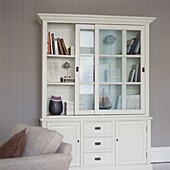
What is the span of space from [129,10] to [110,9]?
0.29 meters

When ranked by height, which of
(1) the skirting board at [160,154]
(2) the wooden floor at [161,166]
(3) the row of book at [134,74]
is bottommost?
(2) the wooden floor at [161,166]

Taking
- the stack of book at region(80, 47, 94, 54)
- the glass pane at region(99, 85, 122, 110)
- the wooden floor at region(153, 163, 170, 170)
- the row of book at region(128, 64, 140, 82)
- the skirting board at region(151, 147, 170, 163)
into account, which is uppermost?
the stack of book at region(80, 47, 94, 54)

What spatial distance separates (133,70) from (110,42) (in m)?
0.50

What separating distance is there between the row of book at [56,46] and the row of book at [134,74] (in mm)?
871

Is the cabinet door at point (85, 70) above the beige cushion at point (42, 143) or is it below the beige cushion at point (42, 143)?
above

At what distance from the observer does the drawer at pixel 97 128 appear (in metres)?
4.04

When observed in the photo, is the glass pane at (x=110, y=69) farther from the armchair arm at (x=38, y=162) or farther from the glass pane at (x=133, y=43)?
the armchair arm at (x=38, y=162)

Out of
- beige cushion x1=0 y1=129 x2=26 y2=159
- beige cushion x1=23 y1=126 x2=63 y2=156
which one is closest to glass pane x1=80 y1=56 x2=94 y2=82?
beige cushion x1=23 y1=126 x2=63 y2=156

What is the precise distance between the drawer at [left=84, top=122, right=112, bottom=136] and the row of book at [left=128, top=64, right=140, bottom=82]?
71 cm

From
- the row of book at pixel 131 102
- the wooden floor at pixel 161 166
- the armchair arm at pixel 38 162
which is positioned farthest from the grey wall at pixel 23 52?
the armchair arm at pixel 38 162

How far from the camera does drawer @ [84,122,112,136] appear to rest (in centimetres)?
404

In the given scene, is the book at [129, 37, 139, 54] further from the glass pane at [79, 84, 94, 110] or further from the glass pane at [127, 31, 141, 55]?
the glass pane at [79, 84, 94, 110]

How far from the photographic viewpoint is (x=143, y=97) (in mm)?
4270

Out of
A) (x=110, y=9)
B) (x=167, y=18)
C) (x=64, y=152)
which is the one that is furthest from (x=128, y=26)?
(x=64, y=152)
